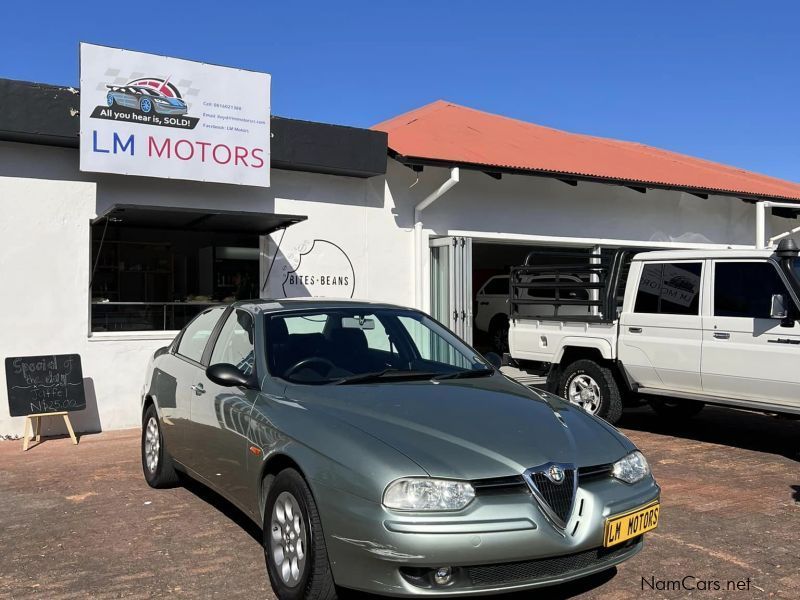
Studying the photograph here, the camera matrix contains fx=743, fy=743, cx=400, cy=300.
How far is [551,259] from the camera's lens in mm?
17391

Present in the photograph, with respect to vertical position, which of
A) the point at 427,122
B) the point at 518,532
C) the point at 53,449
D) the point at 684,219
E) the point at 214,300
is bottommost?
the point at 53,449

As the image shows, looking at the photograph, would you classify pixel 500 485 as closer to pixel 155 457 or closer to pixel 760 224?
pixel 155 457

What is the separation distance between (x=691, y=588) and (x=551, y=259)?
13.8m

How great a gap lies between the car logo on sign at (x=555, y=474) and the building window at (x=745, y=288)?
177 inches

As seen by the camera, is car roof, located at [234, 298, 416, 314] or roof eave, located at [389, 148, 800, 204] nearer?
car roof, located at [234, 298, 416, 314]

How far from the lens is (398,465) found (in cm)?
327

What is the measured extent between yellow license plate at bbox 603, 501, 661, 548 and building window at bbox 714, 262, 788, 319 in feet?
13.1

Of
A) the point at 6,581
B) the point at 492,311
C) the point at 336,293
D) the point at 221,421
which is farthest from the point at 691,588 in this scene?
the point at 492,311

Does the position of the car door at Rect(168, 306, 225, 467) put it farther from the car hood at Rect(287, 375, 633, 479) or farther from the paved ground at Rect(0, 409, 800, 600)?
the car hood at Rect(287, 375, 633, 479)

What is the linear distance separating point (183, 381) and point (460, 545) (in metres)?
3.01

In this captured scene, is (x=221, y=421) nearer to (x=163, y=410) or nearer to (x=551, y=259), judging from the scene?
(x=163, y=410)

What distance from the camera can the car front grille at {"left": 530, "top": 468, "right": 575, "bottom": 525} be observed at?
3.30m

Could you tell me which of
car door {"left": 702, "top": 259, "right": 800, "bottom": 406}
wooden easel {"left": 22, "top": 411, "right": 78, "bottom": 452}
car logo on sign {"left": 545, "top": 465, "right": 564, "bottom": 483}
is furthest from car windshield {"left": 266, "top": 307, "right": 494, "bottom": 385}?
wooden easel {"left": 22, "top": 411, "right": 78, "bottom": 452}

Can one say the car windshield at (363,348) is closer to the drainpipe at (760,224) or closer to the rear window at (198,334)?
the rear window at (198,334)
